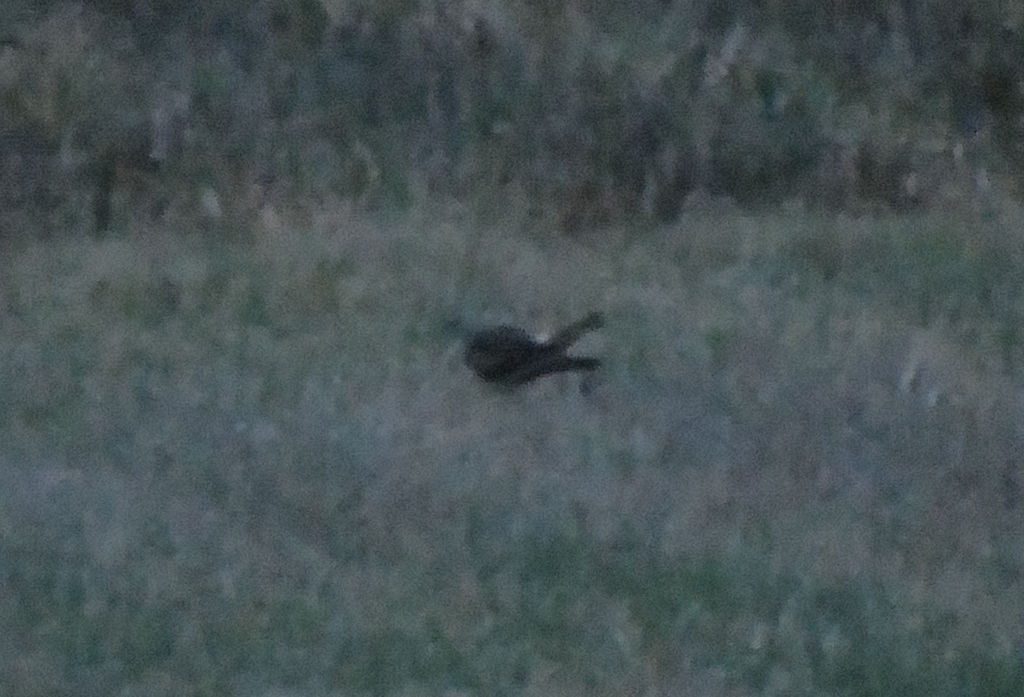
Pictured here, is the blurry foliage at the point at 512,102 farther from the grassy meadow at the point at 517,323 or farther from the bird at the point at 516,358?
the bird at the point at 516,358

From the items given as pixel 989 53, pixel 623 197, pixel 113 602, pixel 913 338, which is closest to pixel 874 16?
pixel 989 53

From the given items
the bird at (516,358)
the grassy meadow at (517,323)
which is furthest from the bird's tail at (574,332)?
the grassy meadow at (517,323)

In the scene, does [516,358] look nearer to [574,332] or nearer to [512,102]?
[574,332]

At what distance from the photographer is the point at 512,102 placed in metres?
7.53

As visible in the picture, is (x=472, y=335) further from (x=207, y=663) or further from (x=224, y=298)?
(x=207, y=663)

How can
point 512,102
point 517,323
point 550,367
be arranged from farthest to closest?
point 512,102 < point 517,323 < point 550,367

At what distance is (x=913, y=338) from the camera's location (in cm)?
589

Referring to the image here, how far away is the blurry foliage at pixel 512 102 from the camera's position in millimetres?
7148

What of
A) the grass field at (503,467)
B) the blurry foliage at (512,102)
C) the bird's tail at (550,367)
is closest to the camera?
the grass field at (503,467)

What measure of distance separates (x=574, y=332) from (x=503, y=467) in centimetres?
75

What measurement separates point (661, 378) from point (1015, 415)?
1.18 meters

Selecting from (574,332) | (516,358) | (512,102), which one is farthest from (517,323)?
(512,102)

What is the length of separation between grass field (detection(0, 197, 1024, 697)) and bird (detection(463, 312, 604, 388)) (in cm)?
8

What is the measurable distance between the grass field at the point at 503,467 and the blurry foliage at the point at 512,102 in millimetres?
511
